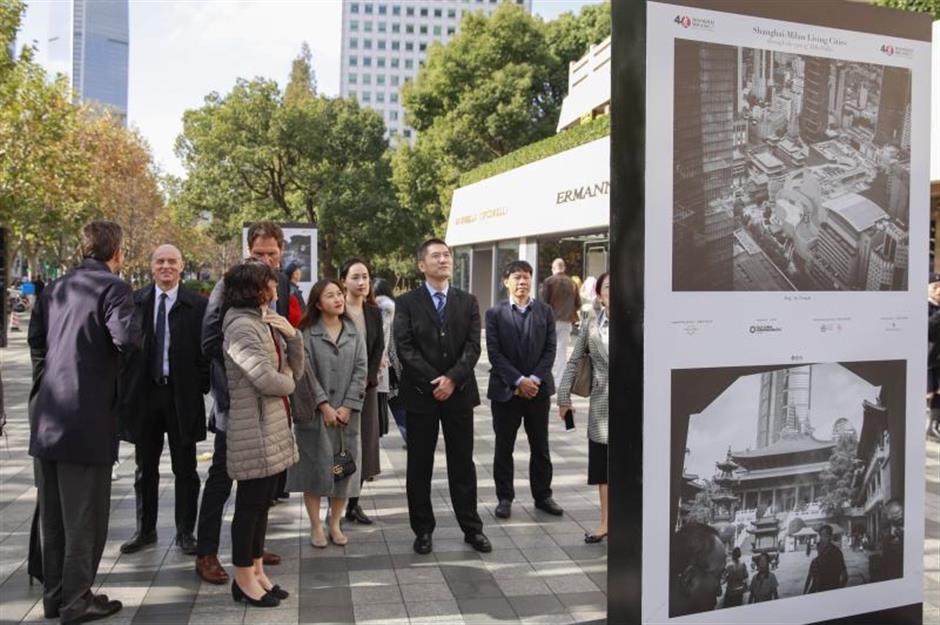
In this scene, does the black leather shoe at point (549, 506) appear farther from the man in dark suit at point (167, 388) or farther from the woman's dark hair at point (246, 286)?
the woman's dark hair at point (246, 286)

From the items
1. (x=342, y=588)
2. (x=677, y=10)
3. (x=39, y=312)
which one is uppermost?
(x=677, y=10)

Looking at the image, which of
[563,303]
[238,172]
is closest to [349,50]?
[238,172]

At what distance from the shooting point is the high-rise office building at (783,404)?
3.39 metres

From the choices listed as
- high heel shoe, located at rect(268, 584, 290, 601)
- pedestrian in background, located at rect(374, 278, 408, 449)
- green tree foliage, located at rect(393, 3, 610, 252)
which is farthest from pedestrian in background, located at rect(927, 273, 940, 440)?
green tree foliage, located at rect(393, 3, 610, 252)

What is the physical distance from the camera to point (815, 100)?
3.44 m

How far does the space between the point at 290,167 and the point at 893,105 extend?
41.4 metres

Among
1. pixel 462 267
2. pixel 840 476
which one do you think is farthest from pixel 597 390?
pixel 462 267

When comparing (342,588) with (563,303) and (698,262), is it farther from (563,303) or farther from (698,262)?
(563,303)

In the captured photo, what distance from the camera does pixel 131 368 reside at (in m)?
5.21

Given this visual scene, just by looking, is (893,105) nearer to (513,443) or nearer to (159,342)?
(513,443)

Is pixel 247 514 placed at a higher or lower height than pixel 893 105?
lower

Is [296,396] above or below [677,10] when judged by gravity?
below

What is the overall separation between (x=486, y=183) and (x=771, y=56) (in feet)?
75.5

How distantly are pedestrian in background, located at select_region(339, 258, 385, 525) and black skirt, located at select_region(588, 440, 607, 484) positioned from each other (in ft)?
5.49
